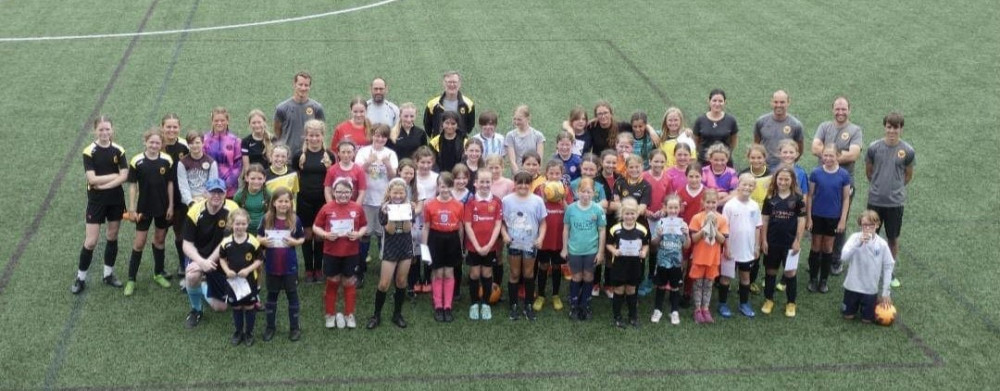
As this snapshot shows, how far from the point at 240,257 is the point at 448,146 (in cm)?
263

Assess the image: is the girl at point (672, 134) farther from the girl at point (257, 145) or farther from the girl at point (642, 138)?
the girl at point (257, 145)

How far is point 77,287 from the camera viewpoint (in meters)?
9.31

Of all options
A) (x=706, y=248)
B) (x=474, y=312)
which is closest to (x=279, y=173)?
(x=474, y=312)

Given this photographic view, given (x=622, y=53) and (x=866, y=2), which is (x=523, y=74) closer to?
(x=622, y=53)

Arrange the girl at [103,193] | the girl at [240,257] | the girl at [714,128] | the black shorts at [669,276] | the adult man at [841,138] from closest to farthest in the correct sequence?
the girl at [240,257], the black shorts at [669,276], the girl at [103,193], the adult man at [841,138], the girl at [714,128]

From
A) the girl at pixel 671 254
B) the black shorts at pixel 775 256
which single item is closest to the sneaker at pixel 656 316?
the girl at pixel 671 254

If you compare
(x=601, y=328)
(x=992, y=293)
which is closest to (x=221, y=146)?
(x=601, y=328)

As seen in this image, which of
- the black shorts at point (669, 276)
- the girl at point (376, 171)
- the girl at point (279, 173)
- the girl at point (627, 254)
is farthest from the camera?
the girl at point (376, 171)

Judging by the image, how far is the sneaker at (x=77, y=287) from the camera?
30.5 feet

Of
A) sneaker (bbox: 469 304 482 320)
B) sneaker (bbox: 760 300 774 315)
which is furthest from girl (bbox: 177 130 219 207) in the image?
sneaker (bbox: 760 300 774 315)

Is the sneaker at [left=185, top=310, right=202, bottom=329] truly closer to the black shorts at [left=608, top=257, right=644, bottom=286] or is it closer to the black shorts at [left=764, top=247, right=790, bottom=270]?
the black shorts at [left=608, top=257, right=644, bottom=286]

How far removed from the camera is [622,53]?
59.1 feet

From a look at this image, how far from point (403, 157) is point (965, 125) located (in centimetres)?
900

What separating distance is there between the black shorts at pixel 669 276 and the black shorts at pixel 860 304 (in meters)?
1.55
